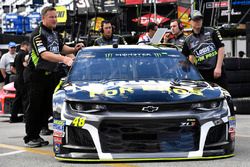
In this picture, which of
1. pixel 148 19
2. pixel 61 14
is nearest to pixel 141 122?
pixel 148 19

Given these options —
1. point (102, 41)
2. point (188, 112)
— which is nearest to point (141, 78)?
point (188, 112)

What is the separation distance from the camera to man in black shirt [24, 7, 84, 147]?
7.02 m

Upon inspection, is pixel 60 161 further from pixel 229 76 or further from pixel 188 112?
pixel 229 76

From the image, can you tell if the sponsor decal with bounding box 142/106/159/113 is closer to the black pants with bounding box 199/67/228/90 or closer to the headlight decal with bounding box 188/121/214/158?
the headlight decal with bounding box 188/121/214/158

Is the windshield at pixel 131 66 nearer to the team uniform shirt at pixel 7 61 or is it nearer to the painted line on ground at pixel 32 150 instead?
the painted line on ground at pixel 32 150

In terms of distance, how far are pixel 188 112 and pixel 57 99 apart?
4.36ft

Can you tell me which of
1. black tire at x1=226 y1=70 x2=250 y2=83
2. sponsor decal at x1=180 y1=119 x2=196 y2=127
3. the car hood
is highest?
the car hood

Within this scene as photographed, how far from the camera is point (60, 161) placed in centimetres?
568

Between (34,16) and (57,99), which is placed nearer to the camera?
(57,99)

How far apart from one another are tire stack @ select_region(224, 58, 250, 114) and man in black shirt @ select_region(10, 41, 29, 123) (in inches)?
166

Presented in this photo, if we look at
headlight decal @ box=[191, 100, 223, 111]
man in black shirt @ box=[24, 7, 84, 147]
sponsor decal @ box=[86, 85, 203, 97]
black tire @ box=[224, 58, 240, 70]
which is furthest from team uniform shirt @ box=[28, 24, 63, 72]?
black tire @ box=[224, 58, 240, 70]

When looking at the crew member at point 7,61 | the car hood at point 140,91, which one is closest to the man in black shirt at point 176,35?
the car hood at point 140,91

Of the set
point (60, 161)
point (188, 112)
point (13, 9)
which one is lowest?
point (13, 9)

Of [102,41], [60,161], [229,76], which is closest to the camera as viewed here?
[60,161]
